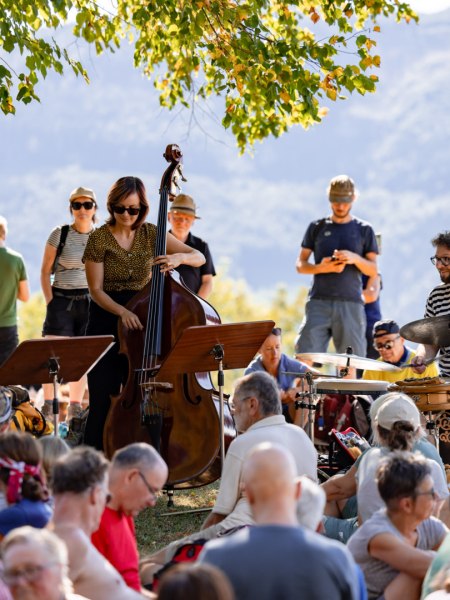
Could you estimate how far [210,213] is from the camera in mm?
189625

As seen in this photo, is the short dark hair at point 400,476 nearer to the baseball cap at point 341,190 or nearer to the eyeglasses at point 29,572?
the eyeglasses at point 29,572

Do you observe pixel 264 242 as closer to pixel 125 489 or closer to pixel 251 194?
pixel 251 194

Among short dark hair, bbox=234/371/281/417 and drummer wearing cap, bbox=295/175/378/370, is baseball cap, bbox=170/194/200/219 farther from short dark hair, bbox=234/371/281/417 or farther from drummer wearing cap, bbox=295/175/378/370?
short dark hair, bbox=234/371/281/417

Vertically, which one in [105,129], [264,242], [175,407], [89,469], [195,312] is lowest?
[89,469]

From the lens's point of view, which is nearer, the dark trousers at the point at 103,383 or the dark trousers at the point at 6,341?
the dark trousers at the point at 103,383

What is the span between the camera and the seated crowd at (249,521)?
3273 mm

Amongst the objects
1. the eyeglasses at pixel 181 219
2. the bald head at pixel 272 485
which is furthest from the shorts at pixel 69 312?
the bald head at pixel 272 485

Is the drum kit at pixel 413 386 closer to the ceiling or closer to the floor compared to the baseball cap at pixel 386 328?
closer to the floor

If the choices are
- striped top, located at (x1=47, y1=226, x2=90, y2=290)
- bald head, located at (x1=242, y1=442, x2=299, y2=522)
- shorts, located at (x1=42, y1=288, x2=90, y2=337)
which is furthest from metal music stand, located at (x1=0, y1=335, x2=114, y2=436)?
bald head, located at (x1=242, y1=442, x2=299, y2=522)

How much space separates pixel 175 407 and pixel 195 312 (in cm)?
59

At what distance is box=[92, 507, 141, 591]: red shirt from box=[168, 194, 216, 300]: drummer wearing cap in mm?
5086

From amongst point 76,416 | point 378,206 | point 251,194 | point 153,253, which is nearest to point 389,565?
point 153,253

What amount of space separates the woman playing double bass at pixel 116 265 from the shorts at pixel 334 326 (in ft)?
9.12

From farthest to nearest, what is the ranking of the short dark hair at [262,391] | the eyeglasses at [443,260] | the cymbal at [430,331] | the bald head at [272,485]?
→ the eyeglasses at [443,260] < the cymbal at [430,331] < the short dark hair at [262,391] < the bald head at [272,485]
